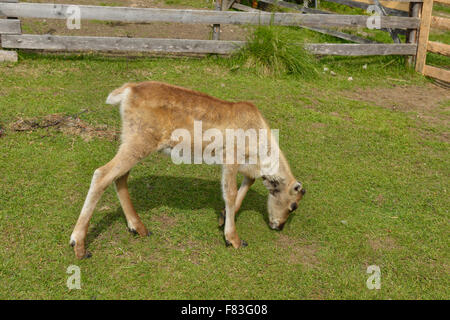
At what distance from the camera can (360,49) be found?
1185 centimetres

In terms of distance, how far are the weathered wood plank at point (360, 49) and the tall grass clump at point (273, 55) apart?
601mm

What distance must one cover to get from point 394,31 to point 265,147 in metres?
8.90

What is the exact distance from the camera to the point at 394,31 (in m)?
12.7

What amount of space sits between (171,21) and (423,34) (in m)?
6.76

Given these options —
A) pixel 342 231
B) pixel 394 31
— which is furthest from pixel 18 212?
pixel 394 31

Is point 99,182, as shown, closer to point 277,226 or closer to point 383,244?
point 277,226

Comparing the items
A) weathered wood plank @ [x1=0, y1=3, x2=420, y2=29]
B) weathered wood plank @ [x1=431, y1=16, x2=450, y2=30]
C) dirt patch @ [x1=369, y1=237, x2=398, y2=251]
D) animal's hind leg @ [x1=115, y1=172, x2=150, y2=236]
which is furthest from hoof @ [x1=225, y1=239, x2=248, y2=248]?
weathered wood plank @ [x1=431, y1=16, x2=450, y2=30]

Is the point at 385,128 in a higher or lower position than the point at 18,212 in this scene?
higher

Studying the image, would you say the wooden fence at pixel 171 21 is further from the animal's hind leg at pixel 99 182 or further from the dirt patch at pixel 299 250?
the dirt patch at pixel 299 250

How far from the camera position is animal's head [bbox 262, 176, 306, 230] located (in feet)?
18.9

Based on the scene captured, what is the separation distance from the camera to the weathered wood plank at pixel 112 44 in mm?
9922

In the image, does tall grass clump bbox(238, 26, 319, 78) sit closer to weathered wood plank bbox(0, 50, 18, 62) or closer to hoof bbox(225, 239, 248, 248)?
weathered wood plank bbox(0, 50, 18, 62)

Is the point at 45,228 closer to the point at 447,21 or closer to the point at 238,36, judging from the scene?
the point at 238,36

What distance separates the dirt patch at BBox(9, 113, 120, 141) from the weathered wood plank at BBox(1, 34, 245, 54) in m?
2.90
